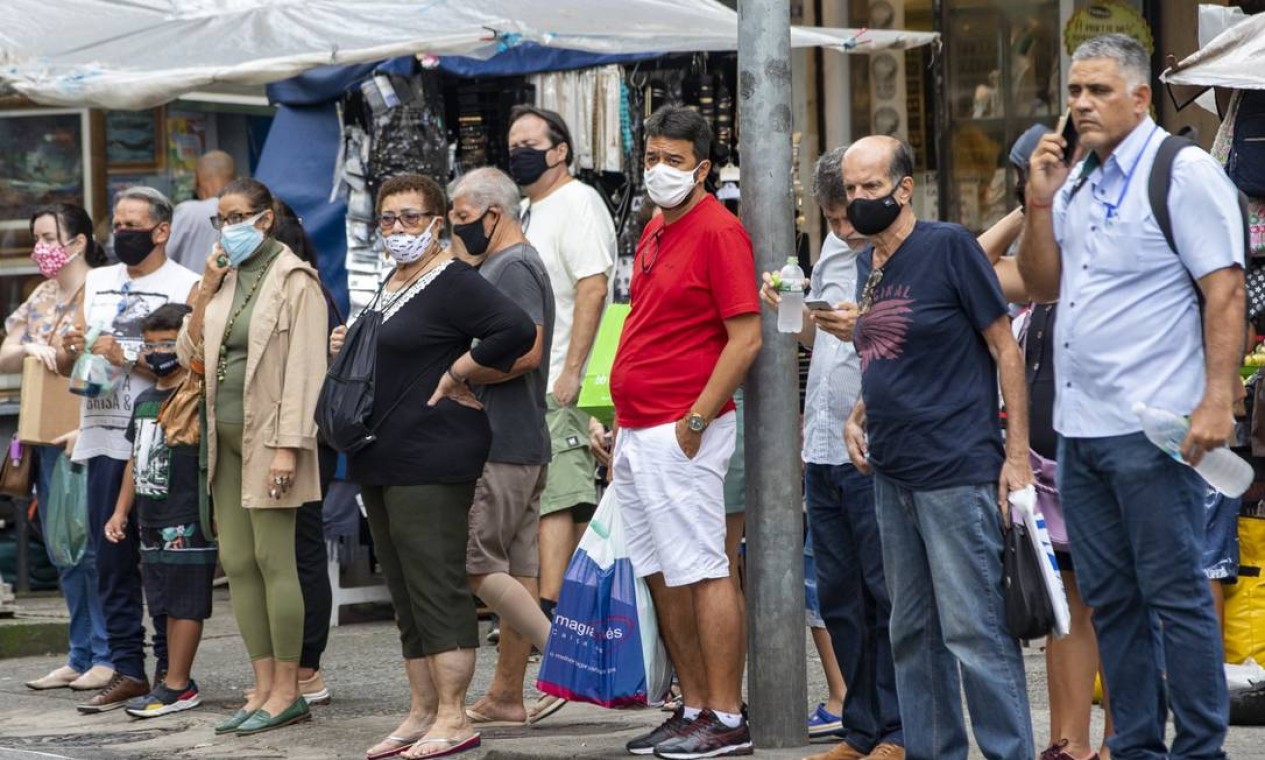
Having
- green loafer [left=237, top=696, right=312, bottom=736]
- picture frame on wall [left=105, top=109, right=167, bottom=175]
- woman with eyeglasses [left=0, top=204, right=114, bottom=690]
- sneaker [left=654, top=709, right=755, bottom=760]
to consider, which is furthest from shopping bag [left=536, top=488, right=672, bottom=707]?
picture frame on wall [left=105, top=109, right=167, bottom=175]

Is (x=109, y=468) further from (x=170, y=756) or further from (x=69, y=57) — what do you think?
(x=69, y=57)

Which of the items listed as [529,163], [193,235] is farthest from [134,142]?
[529,163]

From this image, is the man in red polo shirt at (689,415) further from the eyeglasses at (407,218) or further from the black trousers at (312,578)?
the black trousers at (312,578)

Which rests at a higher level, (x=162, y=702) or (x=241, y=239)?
(x=241, y=239)

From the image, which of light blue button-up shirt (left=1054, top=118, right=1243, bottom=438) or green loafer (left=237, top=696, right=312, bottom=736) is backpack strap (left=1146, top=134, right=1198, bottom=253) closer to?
light blue button-up shirt (left=1054, top=118, right=1243, bottom=438)

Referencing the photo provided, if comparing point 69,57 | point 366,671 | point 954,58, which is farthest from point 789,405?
point 954,58

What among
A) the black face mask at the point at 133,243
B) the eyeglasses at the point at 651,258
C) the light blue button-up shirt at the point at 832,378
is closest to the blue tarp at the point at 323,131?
the black face mask at the point at 133,243

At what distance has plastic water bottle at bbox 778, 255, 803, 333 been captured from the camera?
241 inches

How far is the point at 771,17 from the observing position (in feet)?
21.5

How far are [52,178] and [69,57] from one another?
8.64ft

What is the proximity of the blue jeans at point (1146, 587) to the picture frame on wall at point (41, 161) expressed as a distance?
8625 mm

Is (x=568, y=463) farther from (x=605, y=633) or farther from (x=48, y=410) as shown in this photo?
(x=48, y=410)

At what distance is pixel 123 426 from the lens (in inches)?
330

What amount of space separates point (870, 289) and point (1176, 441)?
3.47 feet
